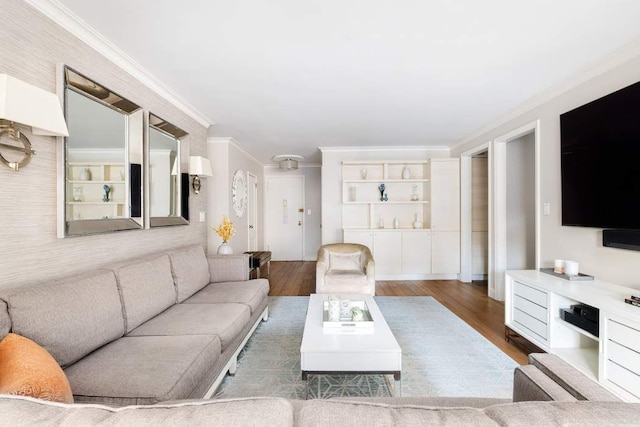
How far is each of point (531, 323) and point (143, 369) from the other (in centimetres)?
277

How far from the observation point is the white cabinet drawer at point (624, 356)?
5.03ft

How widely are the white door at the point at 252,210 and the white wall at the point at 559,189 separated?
444 cm

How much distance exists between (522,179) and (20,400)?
16.5 feet

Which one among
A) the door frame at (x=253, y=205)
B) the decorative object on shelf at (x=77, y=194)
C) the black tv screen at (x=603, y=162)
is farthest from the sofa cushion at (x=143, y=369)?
the door frame at (x=253, y=205)

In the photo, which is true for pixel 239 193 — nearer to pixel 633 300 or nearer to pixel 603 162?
pixel 603 162

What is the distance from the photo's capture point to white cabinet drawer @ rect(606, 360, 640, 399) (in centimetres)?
154

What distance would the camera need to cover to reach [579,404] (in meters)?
0.53

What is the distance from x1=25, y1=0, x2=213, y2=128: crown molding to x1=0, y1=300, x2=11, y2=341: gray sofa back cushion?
1635mm

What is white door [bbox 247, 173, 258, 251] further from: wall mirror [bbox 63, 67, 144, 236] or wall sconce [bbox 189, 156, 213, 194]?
wall mirror [bbox 63, 67, 144, 236]

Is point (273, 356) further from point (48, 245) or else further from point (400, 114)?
point (400, 114)

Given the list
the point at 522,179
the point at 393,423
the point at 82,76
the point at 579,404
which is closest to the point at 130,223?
the point at 82,76

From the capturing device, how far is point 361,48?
2020 mm

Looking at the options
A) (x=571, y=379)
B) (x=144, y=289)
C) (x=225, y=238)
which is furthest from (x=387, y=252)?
(x=571, y=379)

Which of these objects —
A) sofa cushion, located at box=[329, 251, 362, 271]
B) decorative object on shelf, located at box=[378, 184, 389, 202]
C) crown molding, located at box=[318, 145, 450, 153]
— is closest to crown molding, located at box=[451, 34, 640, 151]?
crown molding, located at box=[318, 145, 450, 153]
